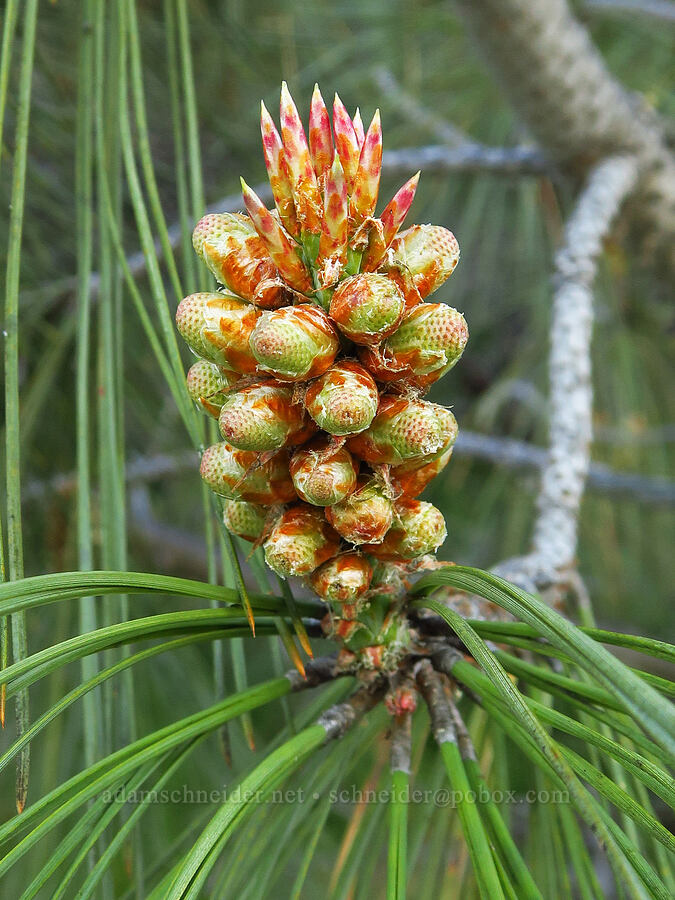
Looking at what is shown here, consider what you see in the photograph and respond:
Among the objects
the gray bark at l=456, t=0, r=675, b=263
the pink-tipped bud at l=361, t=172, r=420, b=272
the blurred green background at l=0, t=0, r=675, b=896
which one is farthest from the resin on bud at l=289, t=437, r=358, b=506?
the gray bark at l=456, t=0, r=675, b=263

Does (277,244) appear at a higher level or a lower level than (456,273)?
lower

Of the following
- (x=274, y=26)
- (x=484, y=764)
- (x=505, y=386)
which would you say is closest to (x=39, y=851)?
(x=484, y=764)

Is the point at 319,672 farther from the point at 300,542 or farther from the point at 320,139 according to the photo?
the point at 320,139

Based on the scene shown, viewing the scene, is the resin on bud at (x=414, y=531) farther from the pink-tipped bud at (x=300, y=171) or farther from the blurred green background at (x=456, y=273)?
the blurred green background at (x=456, y=273)

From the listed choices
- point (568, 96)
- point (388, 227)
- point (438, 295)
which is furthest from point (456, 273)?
point (388, 227)

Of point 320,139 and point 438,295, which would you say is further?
point 438,295

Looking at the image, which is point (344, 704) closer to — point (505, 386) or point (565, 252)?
point (565, 252)

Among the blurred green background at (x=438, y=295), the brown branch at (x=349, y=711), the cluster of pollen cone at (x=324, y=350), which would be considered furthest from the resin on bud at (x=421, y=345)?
the blurred green background at (x=438, y=295)

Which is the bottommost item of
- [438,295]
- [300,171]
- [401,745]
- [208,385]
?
[401,745]
